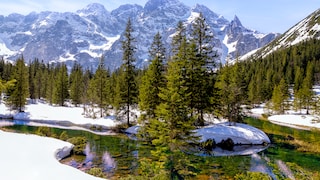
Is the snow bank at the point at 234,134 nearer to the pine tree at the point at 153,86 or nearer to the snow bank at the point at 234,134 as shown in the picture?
the snow bank at the point at 234,134

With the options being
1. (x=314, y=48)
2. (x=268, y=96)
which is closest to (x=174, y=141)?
(x=268, y=96)

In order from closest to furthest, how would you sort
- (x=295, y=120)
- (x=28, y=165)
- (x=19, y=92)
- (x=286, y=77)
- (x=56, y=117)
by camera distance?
1. (x=28, y=165)
2. (x=56, y=117)
3. (x=19, y=92)
4. (x=295, y=120)
5. (x=286, y=77)

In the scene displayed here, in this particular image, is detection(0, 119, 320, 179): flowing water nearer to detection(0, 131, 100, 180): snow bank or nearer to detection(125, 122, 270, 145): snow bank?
detection(125, 122, 270, 145): snow bank

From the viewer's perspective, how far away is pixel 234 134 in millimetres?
31938

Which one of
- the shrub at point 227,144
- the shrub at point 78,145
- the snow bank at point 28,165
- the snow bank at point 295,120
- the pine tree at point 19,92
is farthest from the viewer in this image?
the snow bank at point 295,120

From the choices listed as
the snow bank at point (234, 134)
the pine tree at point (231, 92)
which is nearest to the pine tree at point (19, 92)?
the pine tree at point (231, 92)

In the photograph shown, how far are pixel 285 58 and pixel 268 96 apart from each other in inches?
1699

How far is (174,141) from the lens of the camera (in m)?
18.8

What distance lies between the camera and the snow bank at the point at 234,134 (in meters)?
30.8

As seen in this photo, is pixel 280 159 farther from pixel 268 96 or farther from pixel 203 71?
pixel 268 96

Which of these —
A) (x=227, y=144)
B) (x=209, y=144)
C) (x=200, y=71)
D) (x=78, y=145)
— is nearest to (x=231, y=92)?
(x=200, y=71)

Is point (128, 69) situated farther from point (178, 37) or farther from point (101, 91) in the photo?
point (101, 91)

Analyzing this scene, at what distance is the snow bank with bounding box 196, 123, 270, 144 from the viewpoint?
30797 millimetres

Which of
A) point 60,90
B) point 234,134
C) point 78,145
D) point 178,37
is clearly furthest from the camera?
point 60,90
